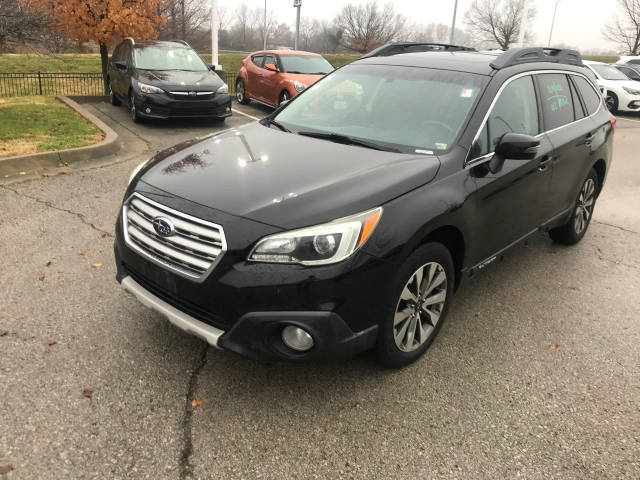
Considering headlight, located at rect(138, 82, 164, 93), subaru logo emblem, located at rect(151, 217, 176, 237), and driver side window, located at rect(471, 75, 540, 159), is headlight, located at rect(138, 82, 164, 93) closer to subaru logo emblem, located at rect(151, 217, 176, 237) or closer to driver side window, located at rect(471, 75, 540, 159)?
driver side window, located at rect(471, 75, 540, 159)

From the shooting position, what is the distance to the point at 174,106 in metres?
10.1

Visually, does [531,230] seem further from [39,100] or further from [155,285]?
[39,100]

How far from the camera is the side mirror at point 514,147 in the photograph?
3.32m

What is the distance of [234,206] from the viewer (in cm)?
267

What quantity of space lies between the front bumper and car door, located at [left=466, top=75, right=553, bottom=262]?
24.6 ft

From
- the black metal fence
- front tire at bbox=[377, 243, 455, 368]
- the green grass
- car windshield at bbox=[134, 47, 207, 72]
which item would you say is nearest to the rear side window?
front tire at bbox=[377, 243, 455, 368]

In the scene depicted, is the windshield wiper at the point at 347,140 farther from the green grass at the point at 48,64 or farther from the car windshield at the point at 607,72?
the green grass at the point at 48,64

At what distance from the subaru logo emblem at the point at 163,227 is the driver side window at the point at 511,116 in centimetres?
186

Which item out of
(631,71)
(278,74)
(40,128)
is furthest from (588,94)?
(631,71)

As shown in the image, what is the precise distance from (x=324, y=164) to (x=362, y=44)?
5612cm

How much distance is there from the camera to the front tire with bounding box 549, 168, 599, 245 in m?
5.12

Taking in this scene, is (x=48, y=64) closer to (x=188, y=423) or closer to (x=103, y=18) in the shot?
(x=103, y=18)

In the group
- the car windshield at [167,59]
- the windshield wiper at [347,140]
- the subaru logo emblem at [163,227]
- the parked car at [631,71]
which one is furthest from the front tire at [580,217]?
the parked car at [631,71]

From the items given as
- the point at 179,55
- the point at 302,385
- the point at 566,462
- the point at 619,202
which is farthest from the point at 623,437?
the point at 179,55
